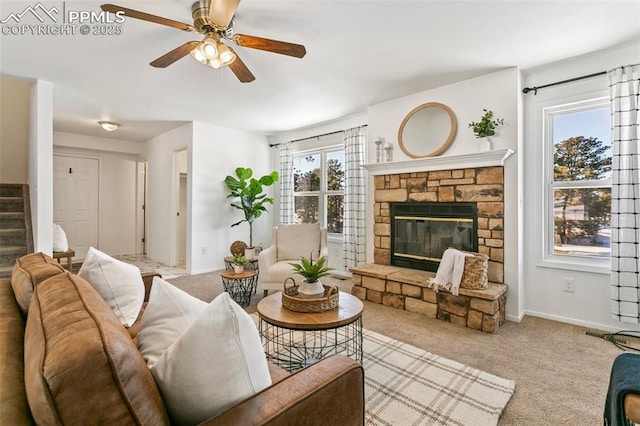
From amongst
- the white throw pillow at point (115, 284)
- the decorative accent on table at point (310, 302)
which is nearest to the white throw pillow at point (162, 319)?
the white throw pillow at point (115, 284)

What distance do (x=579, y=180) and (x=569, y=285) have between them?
102 centimetres

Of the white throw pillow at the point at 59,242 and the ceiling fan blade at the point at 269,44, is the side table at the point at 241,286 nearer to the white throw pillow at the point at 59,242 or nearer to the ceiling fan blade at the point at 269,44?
the ceiling fan blade at the point at 269,44

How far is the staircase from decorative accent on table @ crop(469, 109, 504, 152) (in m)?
4.98

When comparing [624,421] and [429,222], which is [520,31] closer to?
[429,222]

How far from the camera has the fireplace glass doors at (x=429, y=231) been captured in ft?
10.9

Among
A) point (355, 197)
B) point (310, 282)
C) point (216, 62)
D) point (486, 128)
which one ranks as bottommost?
point (310, 282)

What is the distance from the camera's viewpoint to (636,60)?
103 inches

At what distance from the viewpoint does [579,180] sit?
9.80ft

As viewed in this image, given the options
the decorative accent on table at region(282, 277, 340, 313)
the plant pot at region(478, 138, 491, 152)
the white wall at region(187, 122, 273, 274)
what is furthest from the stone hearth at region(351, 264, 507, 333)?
the white wall at region(187, 122, 273, 274)

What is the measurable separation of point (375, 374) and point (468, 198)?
212 centimetres

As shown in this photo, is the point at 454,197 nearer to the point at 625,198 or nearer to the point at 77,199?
the point at 625,198

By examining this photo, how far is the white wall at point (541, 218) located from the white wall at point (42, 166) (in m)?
5.02

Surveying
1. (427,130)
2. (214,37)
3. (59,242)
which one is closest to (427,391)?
(214,37)

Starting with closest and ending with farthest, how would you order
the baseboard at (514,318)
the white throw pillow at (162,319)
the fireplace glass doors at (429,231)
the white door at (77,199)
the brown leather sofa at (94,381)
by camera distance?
the brown leather sofa at (94,381) → the white throw pillow at (162,319) → the baseboard at (514,318) → the fireplace glass doors at (429,231) → the white door at (77,199)
